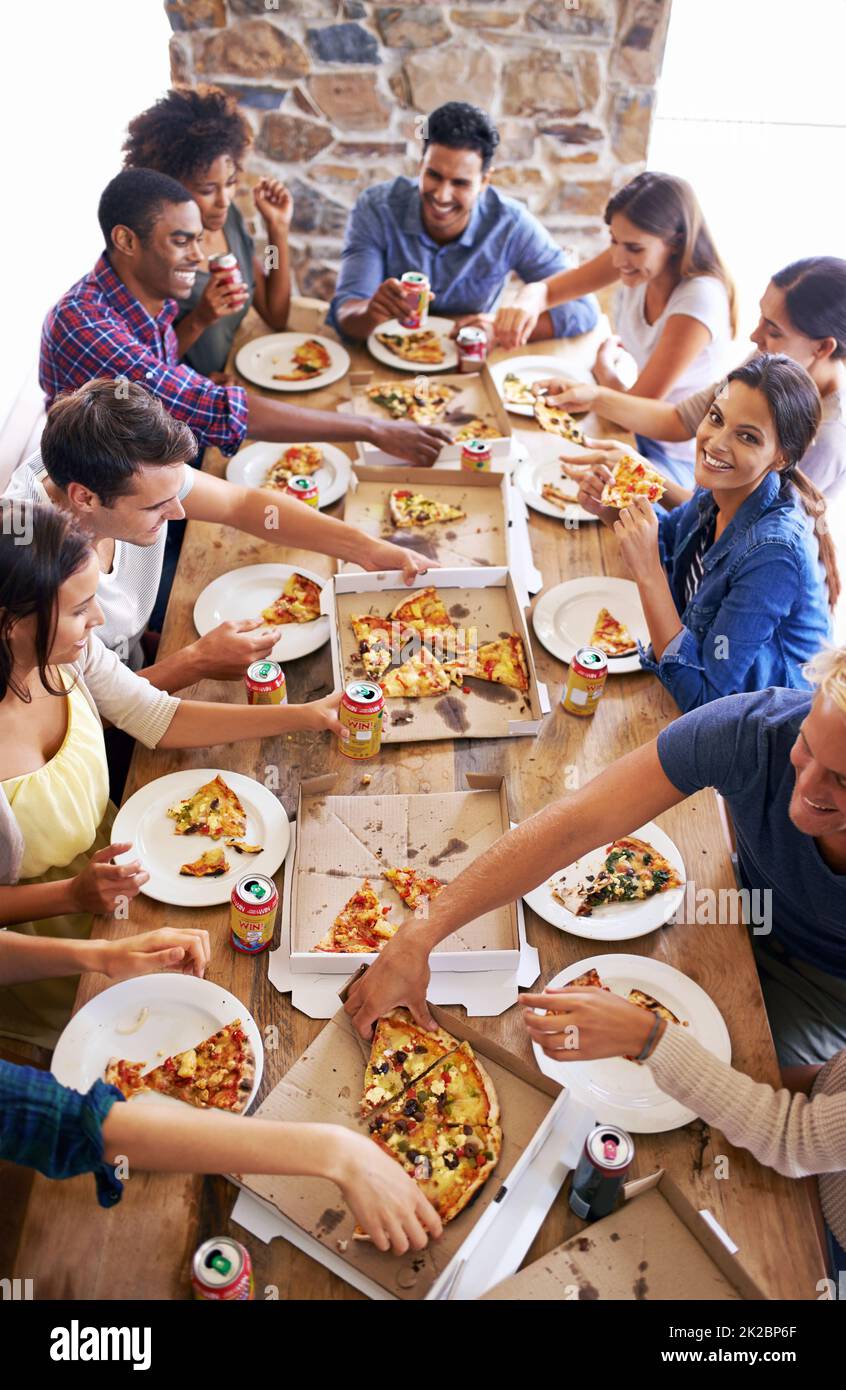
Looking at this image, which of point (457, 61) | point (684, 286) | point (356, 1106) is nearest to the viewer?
point (356, 1106)

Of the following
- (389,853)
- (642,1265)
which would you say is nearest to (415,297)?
(389,853)

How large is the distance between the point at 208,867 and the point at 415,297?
2.36m

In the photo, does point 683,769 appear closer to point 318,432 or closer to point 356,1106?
point 356,1106

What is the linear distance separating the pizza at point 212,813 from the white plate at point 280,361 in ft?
5.85

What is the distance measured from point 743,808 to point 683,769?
0.51 feet

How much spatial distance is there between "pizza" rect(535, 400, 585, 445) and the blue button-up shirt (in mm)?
715

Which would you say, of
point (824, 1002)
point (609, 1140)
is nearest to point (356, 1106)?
point (609, 1140)

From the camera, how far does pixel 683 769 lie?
2.07m

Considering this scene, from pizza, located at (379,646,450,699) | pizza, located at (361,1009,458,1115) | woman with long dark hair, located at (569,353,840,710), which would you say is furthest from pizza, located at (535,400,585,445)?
pizza, located at (361,1009,458,1115)

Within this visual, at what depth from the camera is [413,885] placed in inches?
84.2

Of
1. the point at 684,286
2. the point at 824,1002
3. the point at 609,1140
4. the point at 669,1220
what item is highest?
the point at 684,286

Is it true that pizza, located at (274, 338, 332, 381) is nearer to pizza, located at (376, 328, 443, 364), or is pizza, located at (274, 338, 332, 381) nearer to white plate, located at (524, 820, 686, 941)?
pizza, located at (376, 328, 443, 364)

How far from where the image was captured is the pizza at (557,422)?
344 cm

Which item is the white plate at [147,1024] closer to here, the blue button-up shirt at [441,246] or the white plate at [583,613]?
the white plate at [583,613]
